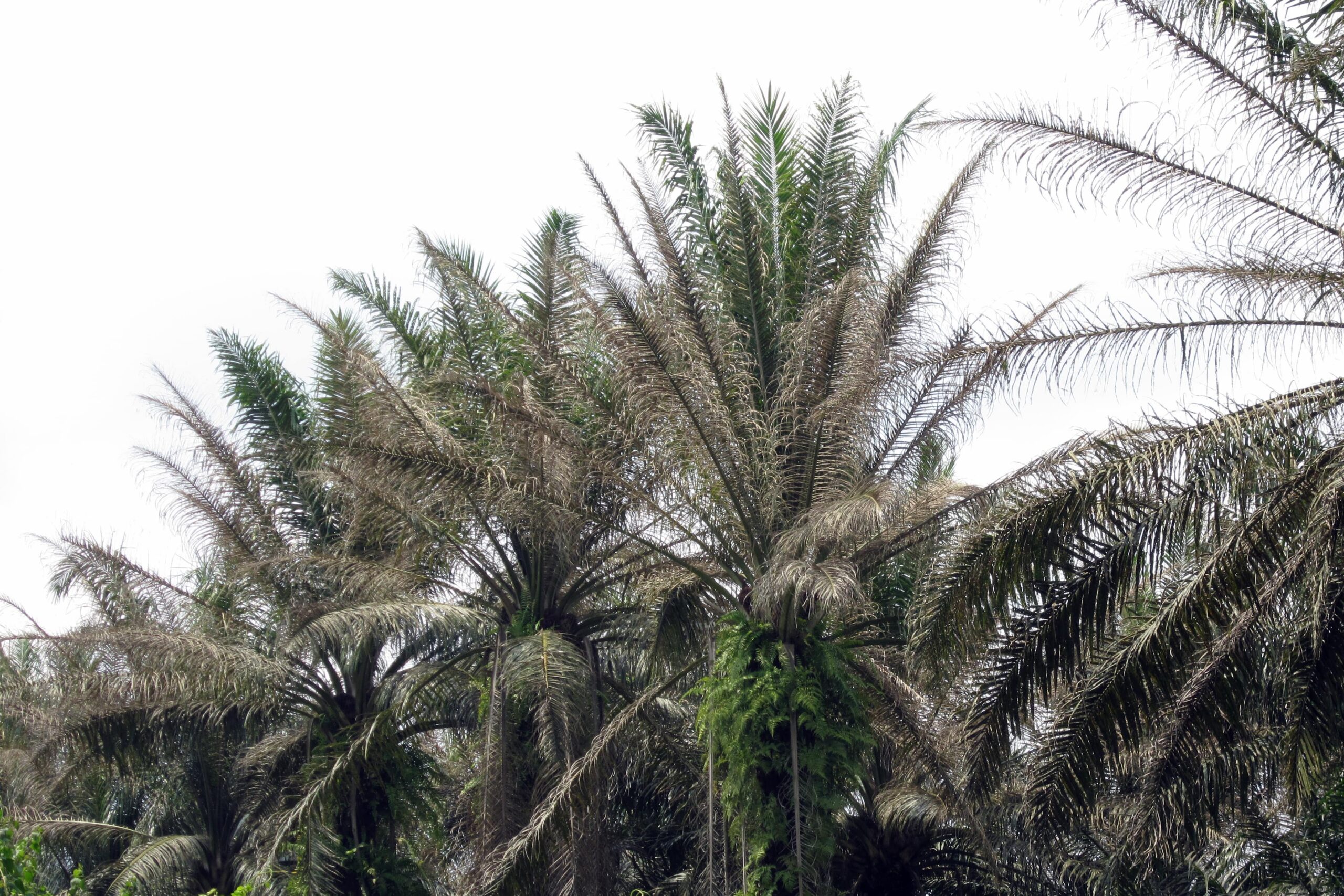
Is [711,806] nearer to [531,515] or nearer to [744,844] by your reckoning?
[744,844]

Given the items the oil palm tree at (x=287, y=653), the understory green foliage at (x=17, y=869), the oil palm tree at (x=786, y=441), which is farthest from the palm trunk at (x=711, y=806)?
the understory green foliage at (x=17, y=869)

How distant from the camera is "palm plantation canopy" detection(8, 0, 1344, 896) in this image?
30.7ft

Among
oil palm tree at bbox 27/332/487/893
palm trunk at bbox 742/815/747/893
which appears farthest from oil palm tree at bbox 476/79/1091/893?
oil palm tree at bbox 27/332/487/893

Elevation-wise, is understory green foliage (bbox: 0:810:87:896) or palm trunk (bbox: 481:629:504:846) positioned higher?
palm trunk (bbox: 481:629:504:846)

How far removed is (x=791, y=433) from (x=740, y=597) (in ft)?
5.44

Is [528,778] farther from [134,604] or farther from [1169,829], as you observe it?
[1169,829]

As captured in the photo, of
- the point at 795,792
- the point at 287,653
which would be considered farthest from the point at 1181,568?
the point at 287,653

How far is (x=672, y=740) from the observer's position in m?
15.2

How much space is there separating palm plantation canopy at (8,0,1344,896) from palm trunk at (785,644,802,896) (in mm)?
51

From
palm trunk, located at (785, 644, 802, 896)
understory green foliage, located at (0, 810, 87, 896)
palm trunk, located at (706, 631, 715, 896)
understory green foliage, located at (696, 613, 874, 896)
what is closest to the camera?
understory green foliage, located at (0, 810, 87, 896)

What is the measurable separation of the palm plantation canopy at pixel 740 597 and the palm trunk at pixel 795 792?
0.17 ft

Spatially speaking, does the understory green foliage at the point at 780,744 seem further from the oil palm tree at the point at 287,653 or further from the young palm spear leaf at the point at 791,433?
the oil palm tree at the point at 287,653

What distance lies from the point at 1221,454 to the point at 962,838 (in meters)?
8.47

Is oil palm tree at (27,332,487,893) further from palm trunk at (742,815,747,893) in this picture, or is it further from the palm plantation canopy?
palm trunk at (742,815,747,893)
